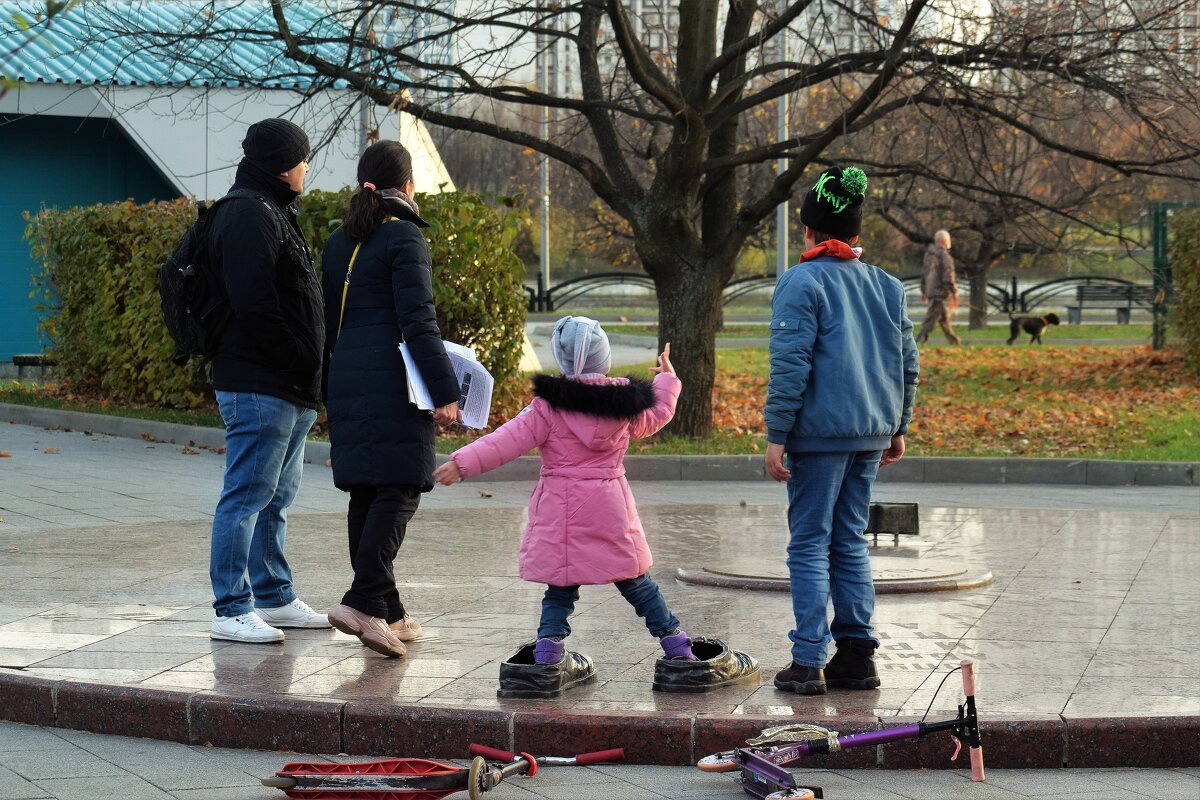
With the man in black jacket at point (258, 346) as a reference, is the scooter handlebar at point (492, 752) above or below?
below

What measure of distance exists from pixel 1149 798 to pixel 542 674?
1934 millimetres

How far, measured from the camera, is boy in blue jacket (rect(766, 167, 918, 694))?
17.1 ft

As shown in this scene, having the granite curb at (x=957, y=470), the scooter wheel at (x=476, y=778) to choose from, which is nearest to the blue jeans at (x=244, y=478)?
the scooter wheel at (x=476, y=778)

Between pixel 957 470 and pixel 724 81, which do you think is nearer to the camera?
pixel 957 470

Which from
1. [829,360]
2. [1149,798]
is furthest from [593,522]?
[1149,798]

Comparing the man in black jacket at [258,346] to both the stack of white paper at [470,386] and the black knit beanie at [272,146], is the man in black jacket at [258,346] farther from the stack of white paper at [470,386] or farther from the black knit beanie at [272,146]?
the stack of white paper at [470,386]

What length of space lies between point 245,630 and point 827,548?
7.50ft

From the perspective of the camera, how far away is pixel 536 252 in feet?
224

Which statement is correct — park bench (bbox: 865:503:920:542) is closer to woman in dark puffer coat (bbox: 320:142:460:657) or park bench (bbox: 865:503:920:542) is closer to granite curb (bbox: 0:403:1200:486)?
woman in dark puffer coat (bbox: 320:142:460:657)

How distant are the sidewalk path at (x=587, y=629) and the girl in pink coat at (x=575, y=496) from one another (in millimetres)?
163

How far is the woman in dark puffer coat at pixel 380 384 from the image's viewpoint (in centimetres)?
567

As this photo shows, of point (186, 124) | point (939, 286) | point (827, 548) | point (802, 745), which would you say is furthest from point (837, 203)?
point (939, 286)

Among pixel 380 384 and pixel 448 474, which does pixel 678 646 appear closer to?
pixel 448 474

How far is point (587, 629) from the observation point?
630cm
